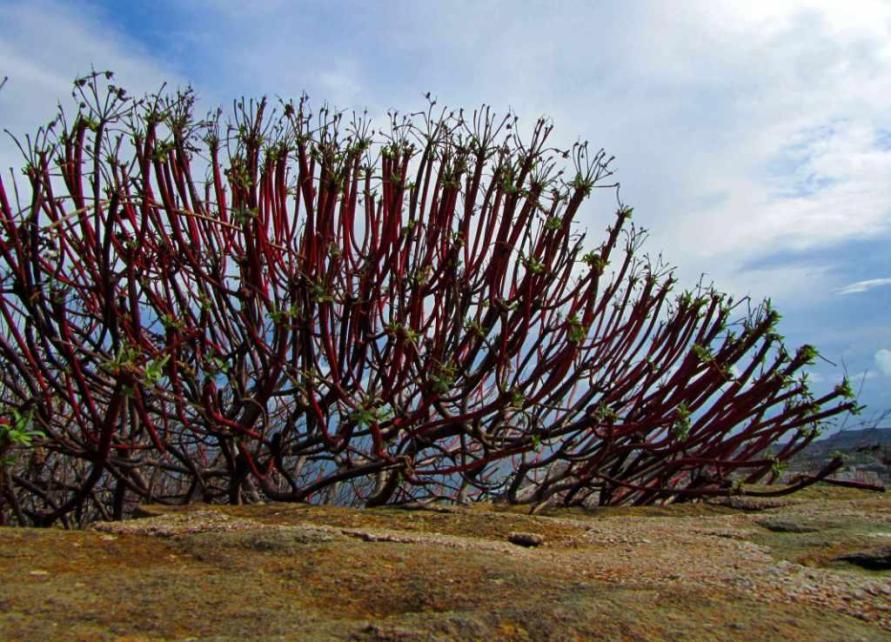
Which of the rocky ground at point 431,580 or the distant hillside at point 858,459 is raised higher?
the distant hillside at point 858,459

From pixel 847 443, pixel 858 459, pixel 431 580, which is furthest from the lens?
pixel 847 443

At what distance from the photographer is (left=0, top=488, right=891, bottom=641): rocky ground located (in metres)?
2.15

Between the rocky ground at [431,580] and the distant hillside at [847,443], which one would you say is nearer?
the rocky ground at [431,580]

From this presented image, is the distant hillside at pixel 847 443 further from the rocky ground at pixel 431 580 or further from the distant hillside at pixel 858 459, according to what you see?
the rocky ground at pixel 431 580

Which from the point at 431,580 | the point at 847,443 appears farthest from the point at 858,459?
the point at 431,580

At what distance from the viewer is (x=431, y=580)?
104 inches

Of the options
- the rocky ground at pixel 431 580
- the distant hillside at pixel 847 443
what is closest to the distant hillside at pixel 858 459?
the distant hillside at pixel 847 443

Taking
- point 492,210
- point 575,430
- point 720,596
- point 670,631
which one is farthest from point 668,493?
point 670,631

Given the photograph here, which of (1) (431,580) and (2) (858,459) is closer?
(1) (431,580)

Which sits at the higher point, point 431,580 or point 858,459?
point 858,459

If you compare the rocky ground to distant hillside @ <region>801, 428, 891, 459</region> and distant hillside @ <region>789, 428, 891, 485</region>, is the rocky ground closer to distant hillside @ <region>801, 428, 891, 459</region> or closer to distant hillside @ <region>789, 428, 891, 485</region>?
distant hillside @ <region>801, 428, 891, 459</region>

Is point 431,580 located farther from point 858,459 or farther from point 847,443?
point 847,443

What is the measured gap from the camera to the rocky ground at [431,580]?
84.7 inches

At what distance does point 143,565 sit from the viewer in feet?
9.53
